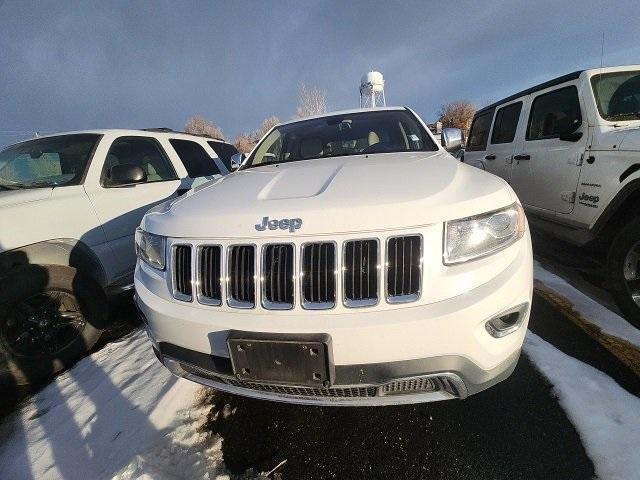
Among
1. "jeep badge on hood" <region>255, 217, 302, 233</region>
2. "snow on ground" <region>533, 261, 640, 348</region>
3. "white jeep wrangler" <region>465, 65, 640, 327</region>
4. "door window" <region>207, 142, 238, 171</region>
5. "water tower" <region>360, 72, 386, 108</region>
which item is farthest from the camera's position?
"water tower" <region>360, 72, 386, 108</region>

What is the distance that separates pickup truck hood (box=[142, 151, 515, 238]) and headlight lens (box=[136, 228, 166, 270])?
0.05 m

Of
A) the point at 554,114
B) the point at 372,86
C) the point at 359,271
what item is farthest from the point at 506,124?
the point at 372,86

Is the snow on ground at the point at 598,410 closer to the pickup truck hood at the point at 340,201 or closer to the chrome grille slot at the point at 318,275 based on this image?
the pickup truck hood at the point at 340,201

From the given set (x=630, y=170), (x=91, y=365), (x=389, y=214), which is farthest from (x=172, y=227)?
(x=630, y=170)

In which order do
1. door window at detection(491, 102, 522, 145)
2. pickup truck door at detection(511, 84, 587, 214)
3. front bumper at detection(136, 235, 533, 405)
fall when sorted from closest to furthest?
front bumper at detection(136, 235, 533, 405) → pickup truck door at detection(511, 84, 587, 214) → door window at detection(491, 102, 522, 145)

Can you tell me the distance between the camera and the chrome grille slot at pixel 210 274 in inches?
63.7

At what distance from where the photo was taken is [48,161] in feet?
11.1

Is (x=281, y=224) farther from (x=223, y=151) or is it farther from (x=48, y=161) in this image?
(x=223, y=151)

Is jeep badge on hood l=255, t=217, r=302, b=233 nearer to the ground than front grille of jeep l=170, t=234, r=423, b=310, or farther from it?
farther from it

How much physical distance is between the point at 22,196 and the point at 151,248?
1642mm

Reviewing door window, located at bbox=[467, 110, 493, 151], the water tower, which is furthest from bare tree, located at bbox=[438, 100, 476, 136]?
door window, located at bbox=[467, 110, 493, 151]

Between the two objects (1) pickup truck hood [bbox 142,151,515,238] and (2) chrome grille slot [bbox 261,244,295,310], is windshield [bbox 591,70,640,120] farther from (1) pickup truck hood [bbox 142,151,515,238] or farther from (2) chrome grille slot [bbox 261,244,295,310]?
(2) chrome grille slot [bbox 261,244,295,310]

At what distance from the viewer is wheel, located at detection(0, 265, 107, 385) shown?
2395mm

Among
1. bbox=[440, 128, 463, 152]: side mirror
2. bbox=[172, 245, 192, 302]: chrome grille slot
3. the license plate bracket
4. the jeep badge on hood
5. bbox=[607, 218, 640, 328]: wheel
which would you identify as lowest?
A: bbox=[607, 218, 640, 328]: wheel
